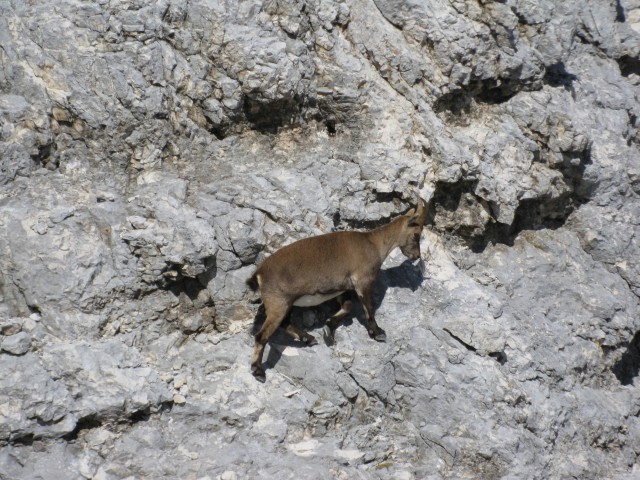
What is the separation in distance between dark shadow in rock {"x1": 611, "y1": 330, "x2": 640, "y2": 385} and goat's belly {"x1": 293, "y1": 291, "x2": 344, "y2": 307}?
4522mm

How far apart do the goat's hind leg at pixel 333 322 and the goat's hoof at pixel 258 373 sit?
88 centimetres

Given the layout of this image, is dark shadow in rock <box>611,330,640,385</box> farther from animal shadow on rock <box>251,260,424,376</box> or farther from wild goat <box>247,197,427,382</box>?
wild goat <box>247,197,427,382</box>

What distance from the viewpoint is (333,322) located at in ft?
29.5

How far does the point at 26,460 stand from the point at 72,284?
1838mm

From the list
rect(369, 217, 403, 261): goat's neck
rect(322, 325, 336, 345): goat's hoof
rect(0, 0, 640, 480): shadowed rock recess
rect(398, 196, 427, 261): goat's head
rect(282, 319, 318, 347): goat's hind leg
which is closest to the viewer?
rect(0, 0, 640, 480): shadowed rock recess

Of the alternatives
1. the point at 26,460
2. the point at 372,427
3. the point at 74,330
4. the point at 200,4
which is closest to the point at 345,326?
the point at 372,427

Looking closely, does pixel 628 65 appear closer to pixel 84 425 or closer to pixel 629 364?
pixel 629 364

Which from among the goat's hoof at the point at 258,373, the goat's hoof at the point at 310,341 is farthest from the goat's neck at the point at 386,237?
the goat's hoof at the point at 258,373

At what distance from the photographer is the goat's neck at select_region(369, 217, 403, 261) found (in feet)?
30.1

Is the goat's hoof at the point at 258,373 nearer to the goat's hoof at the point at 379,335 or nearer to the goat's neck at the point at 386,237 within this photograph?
the goat's hoof at the point at 379,335

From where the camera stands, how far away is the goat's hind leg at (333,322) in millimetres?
8922

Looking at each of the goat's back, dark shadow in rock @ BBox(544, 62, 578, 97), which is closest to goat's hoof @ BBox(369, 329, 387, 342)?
the goat's back

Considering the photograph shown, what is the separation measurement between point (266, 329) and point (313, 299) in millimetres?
685

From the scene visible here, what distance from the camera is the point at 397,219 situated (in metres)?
9.42
